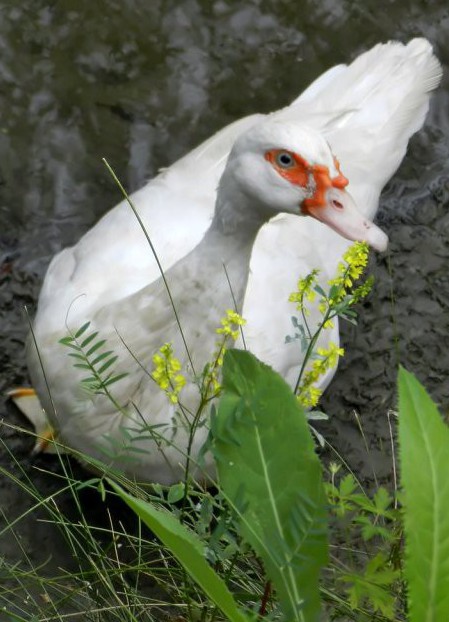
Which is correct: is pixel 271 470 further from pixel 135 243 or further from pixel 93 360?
pixel 135 243

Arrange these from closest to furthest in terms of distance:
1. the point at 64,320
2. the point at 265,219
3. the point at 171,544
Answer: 1. the point at 171,544
2. the point at 265,219
3. the point at 64,320

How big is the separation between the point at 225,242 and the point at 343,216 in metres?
0.29

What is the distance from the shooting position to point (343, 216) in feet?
7.55

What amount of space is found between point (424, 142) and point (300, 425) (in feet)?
8.14

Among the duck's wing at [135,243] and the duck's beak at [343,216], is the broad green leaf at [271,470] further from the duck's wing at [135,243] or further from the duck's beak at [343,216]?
the duck's wing at [135,243]

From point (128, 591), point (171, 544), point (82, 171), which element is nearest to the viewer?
point (171, 544)

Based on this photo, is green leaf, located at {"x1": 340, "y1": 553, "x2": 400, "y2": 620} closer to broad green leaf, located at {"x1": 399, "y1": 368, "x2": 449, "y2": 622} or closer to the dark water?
broad green leaf, located at {"x1": 399, "y1": 368, "x2": 449, "y2": 622}

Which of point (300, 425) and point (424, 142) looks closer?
point (300, 425)

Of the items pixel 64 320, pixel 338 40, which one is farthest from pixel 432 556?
pixel 338 40

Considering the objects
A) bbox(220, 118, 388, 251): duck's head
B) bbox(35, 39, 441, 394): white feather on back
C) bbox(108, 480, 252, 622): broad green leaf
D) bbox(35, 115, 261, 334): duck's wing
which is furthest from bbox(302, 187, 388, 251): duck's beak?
bbox(108, 480, 252, 622): broad green leaf

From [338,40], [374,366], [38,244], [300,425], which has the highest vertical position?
[300,425]

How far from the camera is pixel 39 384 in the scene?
2736 millimetres

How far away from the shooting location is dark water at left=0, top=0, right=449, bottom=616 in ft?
11.1

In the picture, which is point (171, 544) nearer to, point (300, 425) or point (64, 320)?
point (300, 425)
